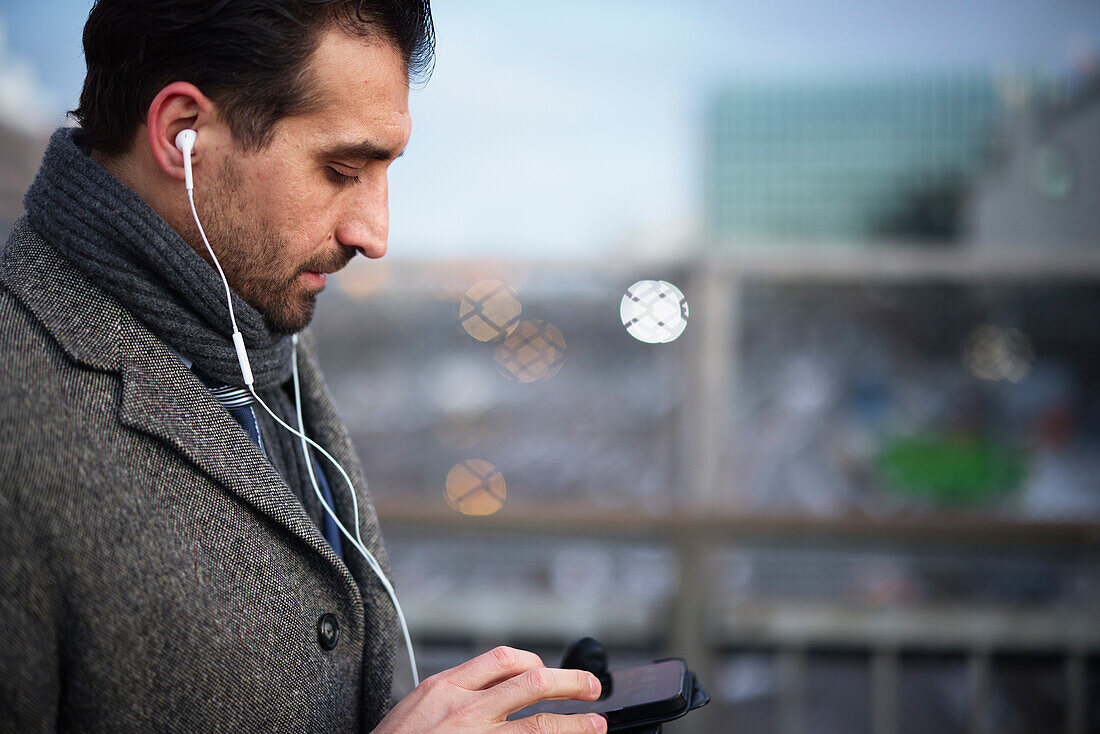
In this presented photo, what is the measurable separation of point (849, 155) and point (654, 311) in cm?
488

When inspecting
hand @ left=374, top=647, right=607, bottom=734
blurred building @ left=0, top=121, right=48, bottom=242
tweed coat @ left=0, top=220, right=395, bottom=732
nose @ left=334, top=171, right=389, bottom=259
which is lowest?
hand @ left=374, top=647, right=607, bottom=734

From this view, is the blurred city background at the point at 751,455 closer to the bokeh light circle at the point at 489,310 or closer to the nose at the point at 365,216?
the bokeh light circle at the point at 489,310

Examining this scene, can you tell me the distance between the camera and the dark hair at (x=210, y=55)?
817 millimetres

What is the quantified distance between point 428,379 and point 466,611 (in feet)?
2.53

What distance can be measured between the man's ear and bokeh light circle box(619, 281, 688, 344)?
Answer: 1.50 meters

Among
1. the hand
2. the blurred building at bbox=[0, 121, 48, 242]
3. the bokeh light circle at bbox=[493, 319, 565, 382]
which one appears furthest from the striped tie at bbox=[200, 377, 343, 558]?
the blurred building at bbox=[0, 121, 48, 242]

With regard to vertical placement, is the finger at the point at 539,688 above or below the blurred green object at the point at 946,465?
above

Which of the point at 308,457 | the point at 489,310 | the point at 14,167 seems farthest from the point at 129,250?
the point at 14,167

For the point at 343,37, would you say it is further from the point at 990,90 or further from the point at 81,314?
the point at 990,90

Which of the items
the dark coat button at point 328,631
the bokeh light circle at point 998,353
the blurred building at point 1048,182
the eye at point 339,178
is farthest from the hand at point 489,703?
the blurred building at point 1048,182

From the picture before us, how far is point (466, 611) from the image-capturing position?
2348 mm

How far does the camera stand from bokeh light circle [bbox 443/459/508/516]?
2.45m

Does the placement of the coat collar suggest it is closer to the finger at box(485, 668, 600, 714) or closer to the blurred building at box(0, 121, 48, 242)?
the finger at box(485, 668, 600, 714)

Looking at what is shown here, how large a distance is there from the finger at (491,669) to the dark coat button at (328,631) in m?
0.15
